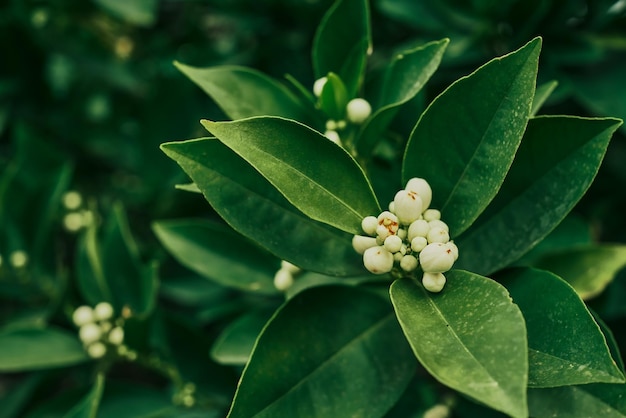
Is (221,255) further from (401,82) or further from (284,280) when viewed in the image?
(401,82)

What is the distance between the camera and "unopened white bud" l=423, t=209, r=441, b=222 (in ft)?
2.97

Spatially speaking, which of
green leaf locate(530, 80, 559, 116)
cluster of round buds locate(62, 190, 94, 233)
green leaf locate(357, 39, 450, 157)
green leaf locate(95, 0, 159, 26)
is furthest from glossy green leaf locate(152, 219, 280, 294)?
green leaf locate(95, 0, 159, 26)

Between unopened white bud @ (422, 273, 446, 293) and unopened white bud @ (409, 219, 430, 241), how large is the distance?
0.18 feet

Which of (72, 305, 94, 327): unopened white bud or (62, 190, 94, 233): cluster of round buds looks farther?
(62, 190, 94, 233): cluster of round buds

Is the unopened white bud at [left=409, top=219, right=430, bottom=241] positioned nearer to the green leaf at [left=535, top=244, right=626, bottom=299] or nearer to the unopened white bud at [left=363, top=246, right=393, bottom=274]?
the unopened white bud at [left=363, top=246, right=393, bottom=274]

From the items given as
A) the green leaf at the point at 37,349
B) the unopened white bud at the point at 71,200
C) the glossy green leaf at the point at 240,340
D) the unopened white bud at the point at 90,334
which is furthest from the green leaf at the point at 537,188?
the unopened white bud at the point at 71,200

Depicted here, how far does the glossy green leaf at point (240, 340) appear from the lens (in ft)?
3.72

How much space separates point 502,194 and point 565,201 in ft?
0.34

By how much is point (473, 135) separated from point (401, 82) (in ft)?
0.63

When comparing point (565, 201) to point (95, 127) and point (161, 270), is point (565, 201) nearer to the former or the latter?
point (161, 270)

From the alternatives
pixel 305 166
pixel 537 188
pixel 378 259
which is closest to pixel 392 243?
pixel 378 259

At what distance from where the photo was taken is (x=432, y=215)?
0.90m

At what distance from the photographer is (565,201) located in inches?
35.9

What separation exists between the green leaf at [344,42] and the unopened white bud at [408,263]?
1.06 ft
